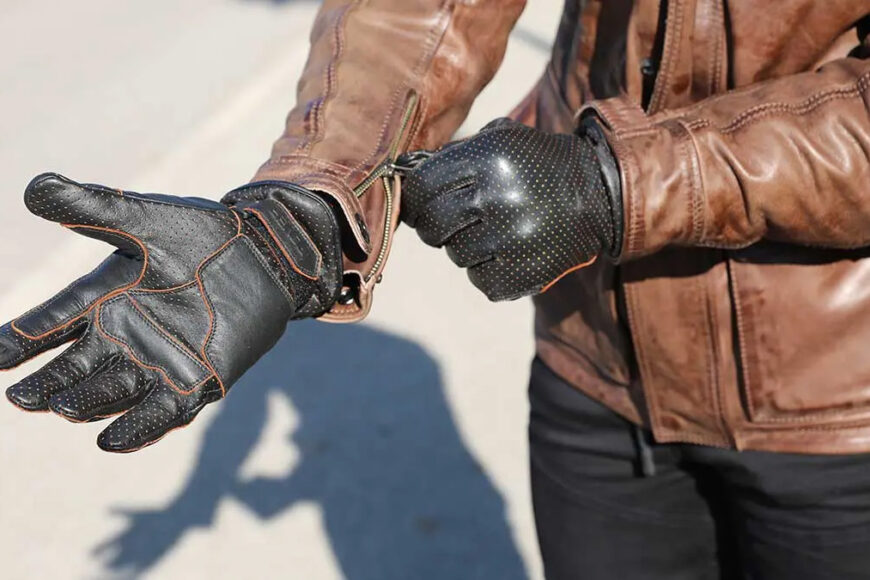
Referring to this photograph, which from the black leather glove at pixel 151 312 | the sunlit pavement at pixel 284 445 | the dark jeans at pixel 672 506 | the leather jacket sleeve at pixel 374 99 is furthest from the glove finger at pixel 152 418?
the sunlit pavement at pixel 284 445

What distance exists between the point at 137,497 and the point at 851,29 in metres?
2.32

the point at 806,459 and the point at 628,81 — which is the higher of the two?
the point at 628,81

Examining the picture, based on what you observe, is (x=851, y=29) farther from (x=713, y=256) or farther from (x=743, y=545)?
(x=743, y=545)

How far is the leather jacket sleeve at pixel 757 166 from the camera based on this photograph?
→ 1161 millimetres

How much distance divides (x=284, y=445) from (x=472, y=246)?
191 centimetres

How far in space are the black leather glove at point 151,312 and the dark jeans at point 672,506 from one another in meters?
0.55

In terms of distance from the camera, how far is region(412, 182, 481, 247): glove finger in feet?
4.06

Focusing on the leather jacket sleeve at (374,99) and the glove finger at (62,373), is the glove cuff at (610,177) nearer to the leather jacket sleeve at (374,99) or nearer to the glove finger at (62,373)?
the leather jacket sleeve at (374,99)

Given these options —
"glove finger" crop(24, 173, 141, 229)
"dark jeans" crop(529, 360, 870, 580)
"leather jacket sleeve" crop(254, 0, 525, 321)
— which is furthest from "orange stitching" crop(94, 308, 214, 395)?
"dark jeans" crop(529, 360, 870, 580)

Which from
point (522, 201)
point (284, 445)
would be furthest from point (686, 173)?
point (284, 445)

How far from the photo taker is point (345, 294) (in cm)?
141

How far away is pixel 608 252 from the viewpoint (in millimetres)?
1287

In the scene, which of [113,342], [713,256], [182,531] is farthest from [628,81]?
[182,531]

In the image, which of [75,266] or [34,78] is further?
[34,78]
